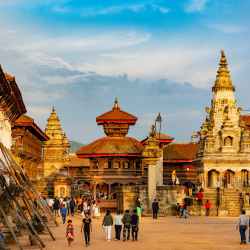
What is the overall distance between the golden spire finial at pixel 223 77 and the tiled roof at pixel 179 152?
389 inches

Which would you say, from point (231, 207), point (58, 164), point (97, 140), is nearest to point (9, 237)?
point (231, 207)

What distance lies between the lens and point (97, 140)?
276 feet

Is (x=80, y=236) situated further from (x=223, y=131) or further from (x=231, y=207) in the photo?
(x=223, y=131)

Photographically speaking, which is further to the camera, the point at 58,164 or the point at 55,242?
the point at 58,164

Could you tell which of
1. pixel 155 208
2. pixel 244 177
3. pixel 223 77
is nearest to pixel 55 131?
pixel 223 77

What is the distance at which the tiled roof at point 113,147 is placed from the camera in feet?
259

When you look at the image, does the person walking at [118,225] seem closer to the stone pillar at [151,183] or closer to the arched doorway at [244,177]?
the stone pillar at [151,183]

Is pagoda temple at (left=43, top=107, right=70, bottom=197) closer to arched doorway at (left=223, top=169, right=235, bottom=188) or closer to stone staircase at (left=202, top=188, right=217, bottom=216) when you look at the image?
arched doorway at (left=223, top=169, right=235, bottom=188)

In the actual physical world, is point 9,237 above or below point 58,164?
below

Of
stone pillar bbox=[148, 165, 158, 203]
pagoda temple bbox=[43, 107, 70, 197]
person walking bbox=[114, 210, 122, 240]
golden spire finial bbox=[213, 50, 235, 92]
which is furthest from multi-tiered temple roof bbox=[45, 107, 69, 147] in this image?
person walking bbox=[114, 210, 122, 240]

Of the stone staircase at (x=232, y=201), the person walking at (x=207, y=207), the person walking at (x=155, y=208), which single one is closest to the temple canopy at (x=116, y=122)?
the stone staircase at (x=232, y=201)

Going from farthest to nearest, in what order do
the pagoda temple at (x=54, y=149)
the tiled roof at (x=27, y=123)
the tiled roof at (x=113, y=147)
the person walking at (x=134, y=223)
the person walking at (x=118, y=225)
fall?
the pagoda temple at (x=54, y=149) → the tiled roof at (x=113, y=147) → the tiled roof at (x=27, y=123) → the person walking at (x=118, y=225) → the person walking at (x=134, y=223)

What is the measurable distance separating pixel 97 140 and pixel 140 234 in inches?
1937

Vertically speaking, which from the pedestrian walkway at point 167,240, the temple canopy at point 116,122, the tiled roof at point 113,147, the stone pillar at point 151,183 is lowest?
the pedestrian walkway at point 167,240
